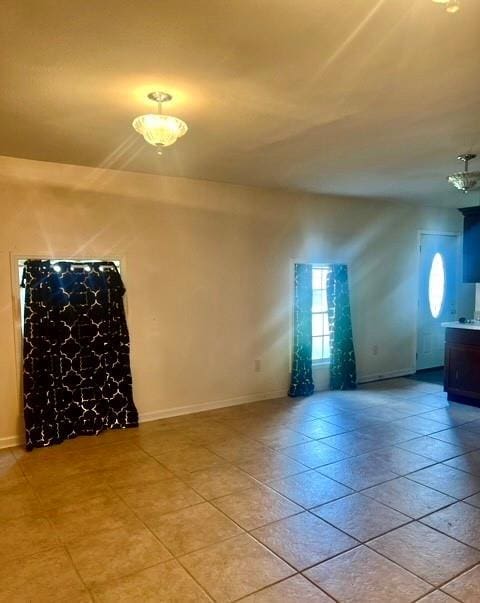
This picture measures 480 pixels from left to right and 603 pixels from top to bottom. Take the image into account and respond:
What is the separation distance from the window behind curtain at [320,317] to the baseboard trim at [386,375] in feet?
2.48

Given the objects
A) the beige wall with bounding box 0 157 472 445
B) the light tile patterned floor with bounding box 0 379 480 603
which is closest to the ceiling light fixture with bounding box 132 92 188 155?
the beige wall with bounding box 0 157 472 445

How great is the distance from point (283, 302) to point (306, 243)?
81 cm

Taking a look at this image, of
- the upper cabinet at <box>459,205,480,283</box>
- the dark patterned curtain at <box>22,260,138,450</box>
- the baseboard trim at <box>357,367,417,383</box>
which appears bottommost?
the baseboard trim at <box>357,367,417,383</box>

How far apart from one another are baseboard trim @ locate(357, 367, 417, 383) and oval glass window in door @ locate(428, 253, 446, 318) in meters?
1.00

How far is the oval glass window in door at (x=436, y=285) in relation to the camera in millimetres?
7012

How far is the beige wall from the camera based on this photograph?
13.3 ft

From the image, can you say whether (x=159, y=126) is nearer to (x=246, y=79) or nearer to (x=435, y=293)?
(x=246, y=79)

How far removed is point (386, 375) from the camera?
6605mm

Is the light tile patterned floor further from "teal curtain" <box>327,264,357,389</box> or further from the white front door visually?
the white front door

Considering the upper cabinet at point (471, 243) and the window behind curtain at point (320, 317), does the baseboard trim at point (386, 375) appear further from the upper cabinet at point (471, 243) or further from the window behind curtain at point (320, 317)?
the upper cabinet at point (471, 243)

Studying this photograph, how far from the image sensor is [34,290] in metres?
4.00

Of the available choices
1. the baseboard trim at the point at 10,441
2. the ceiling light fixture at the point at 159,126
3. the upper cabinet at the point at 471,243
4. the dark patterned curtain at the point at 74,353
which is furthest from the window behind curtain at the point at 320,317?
the ceiling light fixture at the point at 159,126

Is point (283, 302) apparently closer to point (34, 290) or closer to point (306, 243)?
point (306, 243)

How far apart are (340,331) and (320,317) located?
32cm
